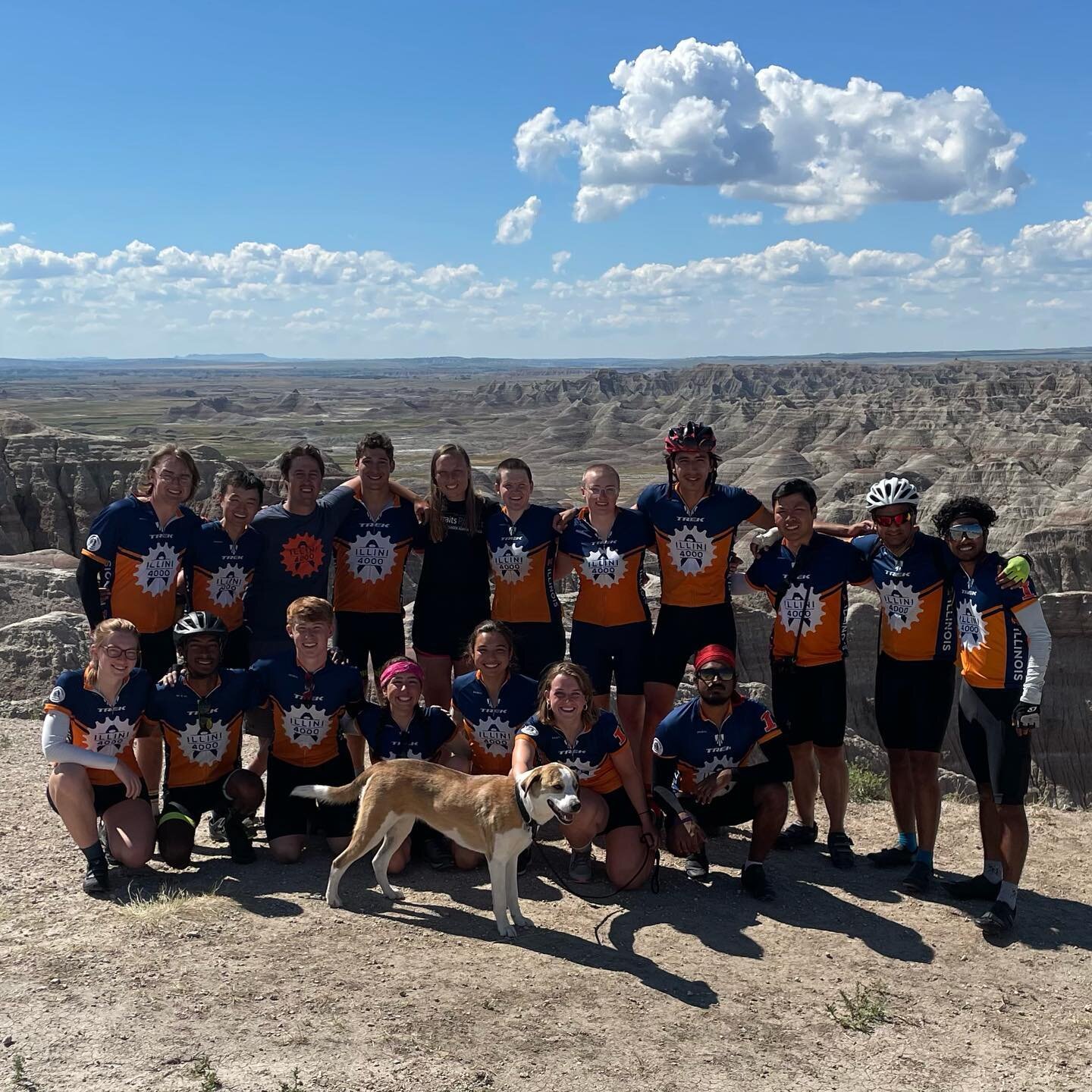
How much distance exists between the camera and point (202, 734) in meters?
7.50

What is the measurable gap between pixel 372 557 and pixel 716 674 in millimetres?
2755

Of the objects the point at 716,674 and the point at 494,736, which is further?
the point at 494,736

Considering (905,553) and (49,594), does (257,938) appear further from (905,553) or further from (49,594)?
(49,594)

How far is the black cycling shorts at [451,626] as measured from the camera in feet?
27.0

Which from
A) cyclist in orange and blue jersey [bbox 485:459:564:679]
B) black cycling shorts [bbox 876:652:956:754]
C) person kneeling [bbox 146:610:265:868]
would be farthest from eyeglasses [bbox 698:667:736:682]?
person kneeling [bbox 146:610:265:868]

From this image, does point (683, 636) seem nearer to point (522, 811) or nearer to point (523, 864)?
point (523, 864)

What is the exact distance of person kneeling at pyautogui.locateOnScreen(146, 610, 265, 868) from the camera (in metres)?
7.31

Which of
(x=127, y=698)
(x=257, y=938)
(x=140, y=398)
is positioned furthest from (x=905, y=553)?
(x=140, y=398)

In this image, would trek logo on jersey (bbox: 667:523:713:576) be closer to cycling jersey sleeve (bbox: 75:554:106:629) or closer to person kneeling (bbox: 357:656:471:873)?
person kneeling (bbox: 357:656:471:873)

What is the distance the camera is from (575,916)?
6.82 metres

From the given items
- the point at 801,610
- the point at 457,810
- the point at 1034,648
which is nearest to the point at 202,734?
the point at 457,810

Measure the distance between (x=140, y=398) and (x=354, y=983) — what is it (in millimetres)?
207792

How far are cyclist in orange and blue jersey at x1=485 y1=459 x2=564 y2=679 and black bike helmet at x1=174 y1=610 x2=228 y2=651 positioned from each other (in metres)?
2.00

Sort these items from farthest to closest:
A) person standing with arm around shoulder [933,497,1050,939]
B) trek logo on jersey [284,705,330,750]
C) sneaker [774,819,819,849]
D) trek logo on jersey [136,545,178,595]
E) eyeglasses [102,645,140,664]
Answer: sneaker [774,819,819,849], trek logo on jersey [136,545,178,595], trek logo on jersey [284,705,330,750], eyeglasses [102,645,140,664], person standing with arm around shoulder [933,497,1050,939]
